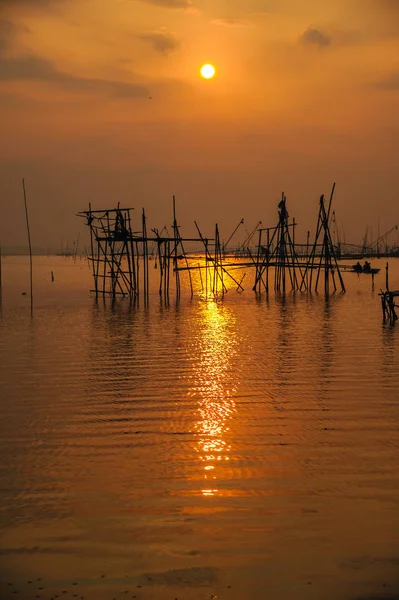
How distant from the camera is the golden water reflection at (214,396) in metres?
6.84

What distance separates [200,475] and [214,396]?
3423 mm

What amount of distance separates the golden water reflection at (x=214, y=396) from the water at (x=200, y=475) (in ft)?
0.11

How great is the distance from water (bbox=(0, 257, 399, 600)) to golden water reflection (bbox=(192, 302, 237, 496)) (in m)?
0.03

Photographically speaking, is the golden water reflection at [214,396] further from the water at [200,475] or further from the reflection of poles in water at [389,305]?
the reflection of poles in water at [389,305]

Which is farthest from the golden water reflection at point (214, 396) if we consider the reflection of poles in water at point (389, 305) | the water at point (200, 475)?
the reflection of poles in water at point (389, 305)

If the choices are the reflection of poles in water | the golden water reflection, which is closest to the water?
the golden water reflection

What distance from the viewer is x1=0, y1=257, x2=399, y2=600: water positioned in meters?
4.58

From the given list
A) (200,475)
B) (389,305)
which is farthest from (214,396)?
(389,305)

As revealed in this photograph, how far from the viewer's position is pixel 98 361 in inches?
516

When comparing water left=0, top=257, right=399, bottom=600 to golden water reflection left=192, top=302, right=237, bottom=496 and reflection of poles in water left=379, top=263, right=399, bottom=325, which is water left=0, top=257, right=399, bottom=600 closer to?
golden water reflection left=192, top=302, right=237, bottom=496

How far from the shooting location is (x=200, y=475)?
20.9 ft

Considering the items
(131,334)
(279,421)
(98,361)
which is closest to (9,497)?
(279,421)

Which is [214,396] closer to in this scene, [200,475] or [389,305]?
[200,475]

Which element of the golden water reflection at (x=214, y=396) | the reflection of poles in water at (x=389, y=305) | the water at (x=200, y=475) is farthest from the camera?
the reflection of poles in water at (x=389, y=305)
